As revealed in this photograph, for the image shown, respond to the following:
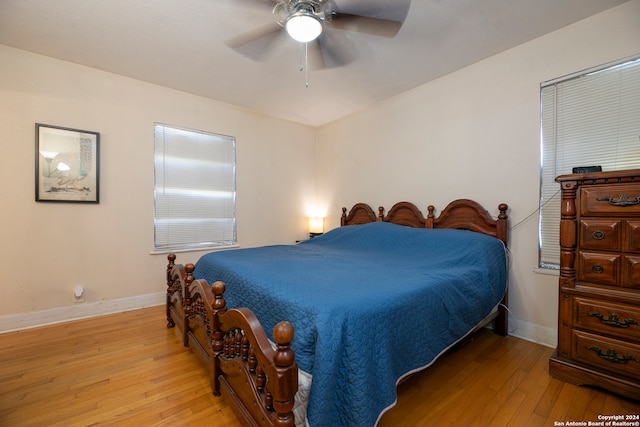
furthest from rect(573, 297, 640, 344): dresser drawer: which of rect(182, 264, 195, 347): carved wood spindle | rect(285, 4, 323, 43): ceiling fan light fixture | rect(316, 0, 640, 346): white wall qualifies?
rect(182, 264, 195, 347): carved wood spindle

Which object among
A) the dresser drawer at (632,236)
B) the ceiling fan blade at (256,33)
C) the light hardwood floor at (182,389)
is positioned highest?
the ceiling fan blade at (256,33)

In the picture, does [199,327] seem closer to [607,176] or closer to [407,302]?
[407,302]

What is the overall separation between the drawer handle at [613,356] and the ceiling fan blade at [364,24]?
235 centimetres

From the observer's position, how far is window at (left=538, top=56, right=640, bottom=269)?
1.92 metres

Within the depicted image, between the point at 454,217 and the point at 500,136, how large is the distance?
A: 87 cm

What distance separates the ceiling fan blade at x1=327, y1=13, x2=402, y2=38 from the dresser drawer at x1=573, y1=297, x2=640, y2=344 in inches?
83.6

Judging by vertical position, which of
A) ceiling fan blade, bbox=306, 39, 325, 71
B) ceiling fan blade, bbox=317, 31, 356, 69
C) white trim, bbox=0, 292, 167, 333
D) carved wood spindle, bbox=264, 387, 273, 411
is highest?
ceiling fan blade, bbox=317, 31, 356, 69

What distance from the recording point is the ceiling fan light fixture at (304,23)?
1.60 m

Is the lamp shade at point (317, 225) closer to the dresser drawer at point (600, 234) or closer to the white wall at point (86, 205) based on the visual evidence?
the white wall at point (86, 205)

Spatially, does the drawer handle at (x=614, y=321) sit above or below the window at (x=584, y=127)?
below

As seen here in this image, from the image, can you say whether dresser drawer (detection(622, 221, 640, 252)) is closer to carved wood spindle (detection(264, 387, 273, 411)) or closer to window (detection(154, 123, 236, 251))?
carved wood spindle (detection(264, 387, 273, 411))

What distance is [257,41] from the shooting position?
224cm

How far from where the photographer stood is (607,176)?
1.56 meters

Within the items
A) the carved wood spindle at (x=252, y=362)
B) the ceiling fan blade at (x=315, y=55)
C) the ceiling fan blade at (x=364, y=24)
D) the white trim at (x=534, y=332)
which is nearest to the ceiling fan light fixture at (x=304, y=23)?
the ceiling fan blade at (x=364, y=24)
